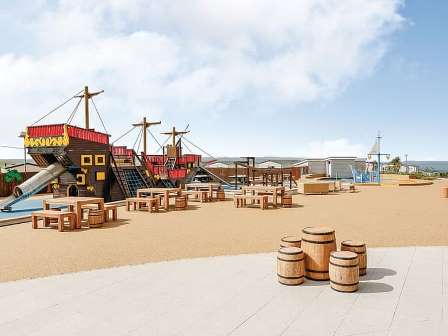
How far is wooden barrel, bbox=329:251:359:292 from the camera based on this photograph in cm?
442

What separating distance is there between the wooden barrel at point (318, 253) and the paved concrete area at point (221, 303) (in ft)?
0.55

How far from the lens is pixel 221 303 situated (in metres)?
4.14

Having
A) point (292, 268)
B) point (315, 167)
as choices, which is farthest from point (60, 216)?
point (315, 167)

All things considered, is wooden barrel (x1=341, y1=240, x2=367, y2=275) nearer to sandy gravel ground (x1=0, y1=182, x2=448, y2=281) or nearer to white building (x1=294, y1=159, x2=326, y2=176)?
sandy gravel ground (x1=0, y1=182, x2=448, y2=281)

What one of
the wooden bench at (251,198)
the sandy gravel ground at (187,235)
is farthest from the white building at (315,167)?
the sandy gravel ground at (187,235)

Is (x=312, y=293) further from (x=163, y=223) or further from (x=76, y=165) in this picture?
(x=76, y=165)

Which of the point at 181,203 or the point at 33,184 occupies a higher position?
the point at 33,184

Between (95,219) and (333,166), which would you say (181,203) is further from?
(333,166)

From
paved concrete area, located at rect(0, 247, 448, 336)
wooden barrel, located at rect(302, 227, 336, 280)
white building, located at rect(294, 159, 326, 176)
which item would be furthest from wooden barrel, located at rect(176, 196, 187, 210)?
white building, located at rect(294, 159, 326, 176)

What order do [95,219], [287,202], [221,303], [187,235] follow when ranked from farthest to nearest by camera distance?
[287,202], [95,219], [187,235], [221,303]

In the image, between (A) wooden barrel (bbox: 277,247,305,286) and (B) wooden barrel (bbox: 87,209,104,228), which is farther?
(B) wooden barrel (bbox: 87,209,104,228)

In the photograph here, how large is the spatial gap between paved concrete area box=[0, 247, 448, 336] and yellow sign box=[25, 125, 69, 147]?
13034 millimetres

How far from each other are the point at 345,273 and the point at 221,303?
1.63m

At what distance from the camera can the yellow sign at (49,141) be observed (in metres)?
17.0
